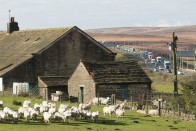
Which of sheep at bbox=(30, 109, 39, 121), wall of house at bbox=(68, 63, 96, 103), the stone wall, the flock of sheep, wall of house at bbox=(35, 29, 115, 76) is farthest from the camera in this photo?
wall of house at bbox=(35, 29, 115, 76)

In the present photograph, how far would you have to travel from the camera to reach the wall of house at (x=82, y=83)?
5638cm

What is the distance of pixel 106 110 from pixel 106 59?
3199cm

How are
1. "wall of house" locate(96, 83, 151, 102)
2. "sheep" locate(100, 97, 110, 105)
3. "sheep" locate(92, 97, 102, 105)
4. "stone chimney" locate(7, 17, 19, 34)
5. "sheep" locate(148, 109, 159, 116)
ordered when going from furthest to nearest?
"stone chimney" locate(7, 17, 19, 34) → "wall of house" locate(96, 83, 151, 102) → "sheep" locate(92, 97, 102, 105) → "sheep" locate(100, 97, 110, 105) → "sheep" locate(148, 109, 159, 116)

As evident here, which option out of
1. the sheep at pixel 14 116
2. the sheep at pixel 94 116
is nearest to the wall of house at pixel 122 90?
the sheep at pixel 94 116

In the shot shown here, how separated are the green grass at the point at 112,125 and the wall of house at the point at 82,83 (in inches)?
548

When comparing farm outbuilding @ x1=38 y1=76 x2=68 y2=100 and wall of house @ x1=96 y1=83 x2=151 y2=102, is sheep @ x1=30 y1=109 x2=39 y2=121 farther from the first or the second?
farm outbuilding @ x1=38 y1=76 x2=68 y2=100

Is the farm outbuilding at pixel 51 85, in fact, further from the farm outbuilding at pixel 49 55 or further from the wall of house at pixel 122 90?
the wall of house at pixel 122 90

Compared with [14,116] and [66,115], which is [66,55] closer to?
[66,115]

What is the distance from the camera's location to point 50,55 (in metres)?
69.4

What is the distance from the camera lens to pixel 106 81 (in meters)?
56.5

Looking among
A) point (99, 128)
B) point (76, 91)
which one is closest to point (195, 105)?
point (99, 128)

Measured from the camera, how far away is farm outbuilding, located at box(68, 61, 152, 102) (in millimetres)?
56188

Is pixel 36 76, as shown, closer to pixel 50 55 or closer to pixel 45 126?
pixel 50 55

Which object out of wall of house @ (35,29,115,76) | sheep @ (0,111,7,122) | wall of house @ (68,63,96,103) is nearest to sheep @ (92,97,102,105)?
wall of house @ (68,63,96,103)
